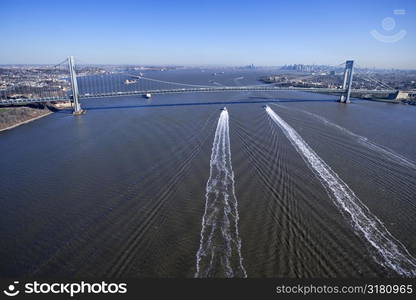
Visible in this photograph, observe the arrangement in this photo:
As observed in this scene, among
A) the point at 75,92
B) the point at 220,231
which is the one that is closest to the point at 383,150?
the point at 220,231

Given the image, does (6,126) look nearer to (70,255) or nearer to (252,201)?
(70,255)

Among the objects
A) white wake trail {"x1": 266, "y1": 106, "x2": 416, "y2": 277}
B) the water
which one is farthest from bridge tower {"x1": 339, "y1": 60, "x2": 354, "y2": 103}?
white wake trail {"x1": 266, "y1": 106, "x2": 416, "y2": 277}

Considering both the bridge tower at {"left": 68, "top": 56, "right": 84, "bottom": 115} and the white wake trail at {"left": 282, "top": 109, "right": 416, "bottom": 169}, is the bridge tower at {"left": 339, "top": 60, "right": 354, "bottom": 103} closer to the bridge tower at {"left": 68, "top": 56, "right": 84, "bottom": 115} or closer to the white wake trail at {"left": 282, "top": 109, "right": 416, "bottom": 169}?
the white wake trail at {"left": 282, "top": 109, "right": 416, "bottom": 169}

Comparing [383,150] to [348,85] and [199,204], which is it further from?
[348,85]

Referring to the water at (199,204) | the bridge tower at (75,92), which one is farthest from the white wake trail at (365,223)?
the bridge tower at (75,92)

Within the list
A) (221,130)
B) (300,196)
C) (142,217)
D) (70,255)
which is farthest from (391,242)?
(221,130)

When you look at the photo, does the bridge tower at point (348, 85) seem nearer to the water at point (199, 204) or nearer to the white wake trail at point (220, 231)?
the water at point (199, 204)
